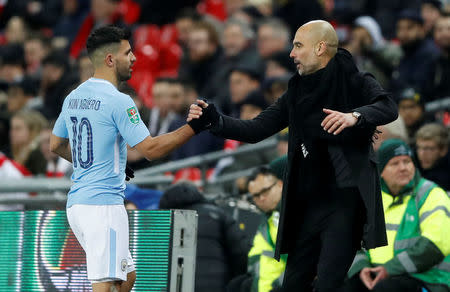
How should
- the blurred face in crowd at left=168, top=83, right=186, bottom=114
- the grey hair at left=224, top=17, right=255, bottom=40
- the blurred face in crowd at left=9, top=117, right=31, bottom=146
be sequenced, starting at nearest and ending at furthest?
the blurred face in crowd at left=9, top=117, right=31, bottom=146, the blurred face in crowd at left=168, top=83, right=186, bottom=114, the grey hair at left=224, top=17, right=255, bottom=40

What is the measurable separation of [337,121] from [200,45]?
8132mm

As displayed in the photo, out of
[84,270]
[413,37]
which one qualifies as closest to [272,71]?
[413,37]

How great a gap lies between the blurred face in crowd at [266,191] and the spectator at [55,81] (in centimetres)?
614

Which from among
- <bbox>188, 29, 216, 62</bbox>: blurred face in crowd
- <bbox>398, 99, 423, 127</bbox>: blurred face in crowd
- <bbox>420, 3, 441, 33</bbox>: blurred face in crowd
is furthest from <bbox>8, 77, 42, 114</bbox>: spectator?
<bbox>398, 99, 423, 127</bbox>: blurred face in crowd

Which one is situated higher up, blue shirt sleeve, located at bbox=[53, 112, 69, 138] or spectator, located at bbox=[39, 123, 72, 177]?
spectator, located at bbox=[39, 123, 72, 177]

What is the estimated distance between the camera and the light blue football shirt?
219 inches

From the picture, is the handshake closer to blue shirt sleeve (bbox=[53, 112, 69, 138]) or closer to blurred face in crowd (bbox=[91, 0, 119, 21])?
blue shirt sleeve (bbox=[53, 112, 69, 138])

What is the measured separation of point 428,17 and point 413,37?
1.22 meters

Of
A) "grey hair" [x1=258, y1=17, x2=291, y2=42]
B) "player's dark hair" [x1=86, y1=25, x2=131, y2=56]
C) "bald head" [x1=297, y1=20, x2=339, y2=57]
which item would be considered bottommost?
"player's dark hair" [x1=86, y1=25, x2=131, y2=56]

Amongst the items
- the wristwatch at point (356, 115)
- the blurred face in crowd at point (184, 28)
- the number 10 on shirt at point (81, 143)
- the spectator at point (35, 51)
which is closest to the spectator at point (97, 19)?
the spectator at point (35, 51)

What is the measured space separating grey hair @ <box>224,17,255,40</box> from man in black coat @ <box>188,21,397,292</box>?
23.7 feet

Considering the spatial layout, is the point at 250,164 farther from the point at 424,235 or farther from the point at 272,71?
the point at 424,235

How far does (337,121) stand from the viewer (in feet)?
17.9

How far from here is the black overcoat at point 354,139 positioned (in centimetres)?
572
